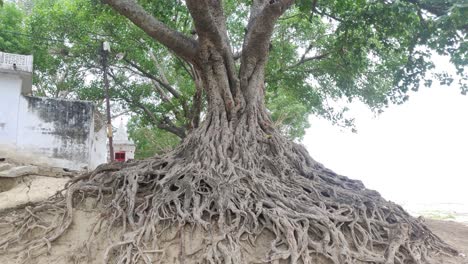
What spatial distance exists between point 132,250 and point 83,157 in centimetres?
897

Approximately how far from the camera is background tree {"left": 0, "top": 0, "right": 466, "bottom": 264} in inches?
178

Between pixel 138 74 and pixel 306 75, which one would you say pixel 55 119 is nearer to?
pixel 138 74

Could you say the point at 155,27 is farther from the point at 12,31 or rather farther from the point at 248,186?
the point at 12,31

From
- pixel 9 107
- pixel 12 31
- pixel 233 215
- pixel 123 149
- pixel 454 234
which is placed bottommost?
pixel 454 234

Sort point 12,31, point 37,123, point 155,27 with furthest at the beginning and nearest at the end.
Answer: point 12,31, point 37,123, point 155,27

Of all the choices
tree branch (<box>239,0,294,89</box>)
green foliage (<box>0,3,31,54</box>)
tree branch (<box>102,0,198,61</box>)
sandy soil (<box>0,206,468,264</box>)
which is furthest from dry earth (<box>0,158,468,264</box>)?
green foliage (<box>0,3,31,54</box>)

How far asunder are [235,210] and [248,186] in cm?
57

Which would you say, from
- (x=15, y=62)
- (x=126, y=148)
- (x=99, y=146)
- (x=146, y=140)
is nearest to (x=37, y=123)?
(x=15, y=62)

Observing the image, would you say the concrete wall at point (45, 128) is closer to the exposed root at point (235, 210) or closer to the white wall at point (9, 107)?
the white wall at point (9, 107)

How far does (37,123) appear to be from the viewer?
1212cm

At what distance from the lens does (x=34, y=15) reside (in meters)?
13.7

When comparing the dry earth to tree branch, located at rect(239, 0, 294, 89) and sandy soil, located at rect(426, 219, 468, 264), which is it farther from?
tree branch, located at rect(239, 0, 294, 89)

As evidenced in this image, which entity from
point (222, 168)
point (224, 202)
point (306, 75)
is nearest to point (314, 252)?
point (224, 202)

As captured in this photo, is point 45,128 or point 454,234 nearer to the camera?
point 454,234
